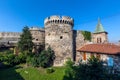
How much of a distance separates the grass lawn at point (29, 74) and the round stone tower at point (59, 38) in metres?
4.94

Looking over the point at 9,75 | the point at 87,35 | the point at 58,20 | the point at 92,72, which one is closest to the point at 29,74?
the point at 9,75

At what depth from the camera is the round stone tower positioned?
107ft

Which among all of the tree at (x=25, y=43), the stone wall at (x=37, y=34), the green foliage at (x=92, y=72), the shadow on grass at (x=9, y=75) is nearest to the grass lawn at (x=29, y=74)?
the shadow on grass at (x=9, y=75)

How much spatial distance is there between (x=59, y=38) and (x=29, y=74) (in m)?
10.6

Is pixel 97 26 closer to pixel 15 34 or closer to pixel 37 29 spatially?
pixel 37 29

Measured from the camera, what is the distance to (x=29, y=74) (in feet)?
84.7

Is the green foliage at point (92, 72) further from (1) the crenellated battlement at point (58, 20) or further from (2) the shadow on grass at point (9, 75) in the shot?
(1) the crenellated battlement at point (58, 20)

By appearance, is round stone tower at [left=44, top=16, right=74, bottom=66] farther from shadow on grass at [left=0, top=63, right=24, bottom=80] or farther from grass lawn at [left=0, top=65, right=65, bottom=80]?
shadow on grass at [left=0, top=63, right=24, bottom=80]

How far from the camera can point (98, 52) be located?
26719 mm

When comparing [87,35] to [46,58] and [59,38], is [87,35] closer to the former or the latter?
[59,38]

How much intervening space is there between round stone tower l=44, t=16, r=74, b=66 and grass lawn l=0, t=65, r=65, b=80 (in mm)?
4936

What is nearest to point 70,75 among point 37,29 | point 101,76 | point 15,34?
point 101,76

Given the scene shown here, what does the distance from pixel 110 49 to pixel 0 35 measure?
26132 mm

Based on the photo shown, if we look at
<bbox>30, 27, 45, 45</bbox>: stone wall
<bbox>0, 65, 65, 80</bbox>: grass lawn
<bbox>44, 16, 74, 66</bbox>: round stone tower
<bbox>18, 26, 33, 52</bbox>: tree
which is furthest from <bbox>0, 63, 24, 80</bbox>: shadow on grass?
<bbox>30, 27, 45, 45</bbox>: stone wall
